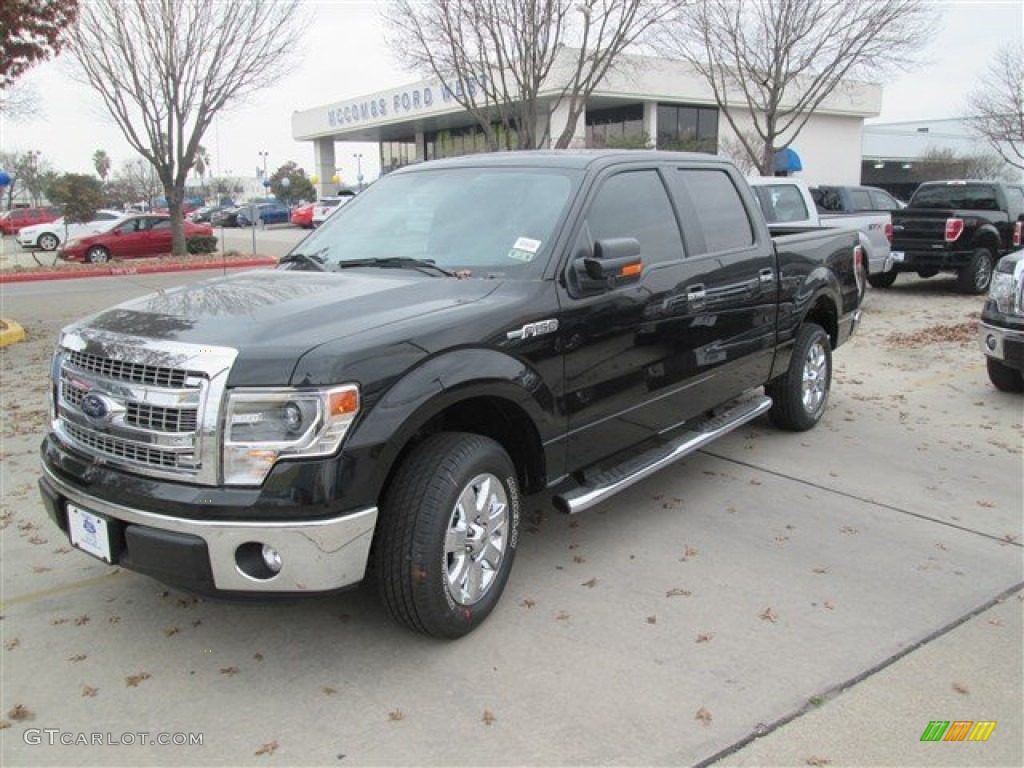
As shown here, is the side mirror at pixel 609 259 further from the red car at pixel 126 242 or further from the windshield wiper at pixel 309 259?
the red car at pixel 126 242

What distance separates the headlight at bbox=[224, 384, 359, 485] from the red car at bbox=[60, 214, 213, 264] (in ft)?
76.3

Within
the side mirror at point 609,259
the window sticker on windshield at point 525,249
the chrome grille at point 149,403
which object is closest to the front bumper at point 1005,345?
the side mirror at point 609,259

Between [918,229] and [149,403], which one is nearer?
[149,403]

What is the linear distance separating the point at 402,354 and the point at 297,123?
62474 millimetres

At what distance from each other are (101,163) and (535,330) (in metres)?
106

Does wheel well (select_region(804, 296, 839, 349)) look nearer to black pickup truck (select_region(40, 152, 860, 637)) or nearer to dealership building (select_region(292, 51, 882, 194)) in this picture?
black pickup truck (select_region(40, 152, 860, 637))

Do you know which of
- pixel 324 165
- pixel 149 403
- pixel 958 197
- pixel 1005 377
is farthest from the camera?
pixel 324 165

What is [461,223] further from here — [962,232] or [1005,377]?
[962,232]

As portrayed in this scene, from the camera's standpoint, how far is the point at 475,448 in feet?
10.7

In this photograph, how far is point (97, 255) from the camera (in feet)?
77.2

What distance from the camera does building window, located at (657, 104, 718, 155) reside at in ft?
128

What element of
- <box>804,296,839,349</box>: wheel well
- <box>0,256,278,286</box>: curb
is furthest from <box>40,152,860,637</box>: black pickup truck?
<box>0,256,278,286</box>: curb

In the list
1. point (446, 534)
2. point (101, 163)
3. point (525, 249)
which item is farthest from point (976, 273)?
point (101, 163)

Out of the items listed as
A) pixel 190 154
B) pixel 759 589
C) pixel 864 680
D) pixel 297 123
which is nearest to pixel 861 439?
pixel 759 589
